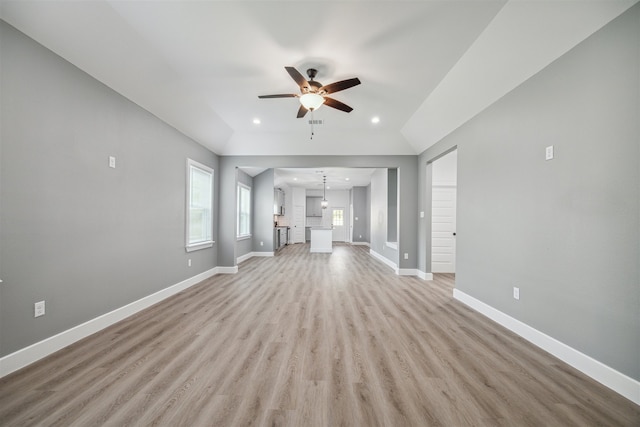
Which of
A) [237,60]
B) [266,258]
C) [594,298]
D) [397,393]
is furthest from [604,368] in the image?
[266,258]

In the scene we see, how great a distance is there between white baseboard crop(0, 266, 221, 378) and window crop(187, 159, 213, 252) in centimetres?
113

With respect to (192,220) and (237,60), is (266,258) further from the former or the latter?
(237,60)

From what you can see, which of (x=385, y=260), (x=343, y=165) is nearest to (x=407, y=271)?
(x=385, y=260)

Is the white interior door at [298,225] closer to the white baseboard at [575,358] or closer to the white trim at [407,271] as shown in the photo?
the white trim at [407,271]

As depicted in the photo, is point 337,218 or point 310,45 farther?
point 337,218

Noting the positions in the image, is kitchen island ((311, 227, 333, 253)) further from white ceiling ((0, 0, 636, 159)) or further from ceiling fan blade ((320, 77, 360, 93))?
ceiling fan blade ((320, 77, 360, 93))

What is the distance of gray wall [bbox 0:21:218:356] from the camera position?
75.5 inches

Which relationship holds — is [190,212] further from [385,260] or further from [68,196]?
[385,260]

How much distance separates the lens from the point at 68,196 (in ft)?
7.69

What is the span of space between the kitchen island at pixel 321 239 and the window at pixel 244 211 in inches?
94.2

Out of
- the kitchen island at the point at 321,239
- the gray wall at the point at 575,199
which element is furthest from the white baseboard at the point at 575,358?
the kitchen island at the point at 321,239

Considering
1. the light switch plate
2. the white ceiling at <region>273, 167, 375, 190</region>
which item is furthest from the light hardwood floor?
the white ceiling at <region>273, 167, 375, 190</region>

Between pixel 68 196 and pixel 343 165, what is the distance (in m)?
4.42

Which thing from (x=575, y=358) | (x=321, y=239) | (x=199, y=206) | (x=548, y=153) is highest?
(x=548, y=153)
